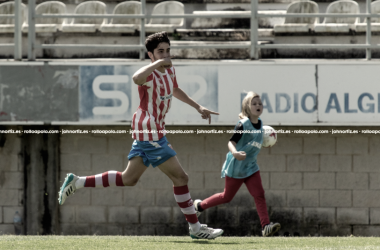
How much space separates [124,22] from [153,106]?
205 inches

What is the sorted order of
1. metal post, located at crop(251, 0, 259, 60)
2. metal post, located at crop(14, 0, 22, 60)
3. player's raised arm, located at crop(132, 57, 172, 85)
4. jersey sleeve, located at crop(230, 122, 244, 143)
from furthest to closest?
metal post, located at crop(14, 0, 22, 60) < metal post, located at crop(251, 0, 259, 60) < jersey sleeve, located at crop(230, 122, 244, 143) < player's raised arm, located at crop(132, 57, 172, 85)

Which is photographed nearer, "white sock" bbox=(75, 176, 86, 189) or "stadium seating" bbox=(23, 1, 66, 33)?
"white sock" bbox=(75, 176, 86, 189)

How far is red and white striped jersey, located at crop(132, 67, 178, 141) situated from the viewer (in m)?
4.81

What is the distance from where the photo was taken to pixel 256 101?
5781 mm

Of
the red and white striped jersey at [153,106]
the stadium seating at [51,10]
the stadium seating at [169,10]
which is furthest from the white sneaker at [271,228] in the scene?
the stadium seating at [51,10]

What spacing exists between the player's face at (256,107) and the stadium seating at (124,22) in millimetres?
3746

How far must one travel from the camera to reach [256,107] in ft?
18.9

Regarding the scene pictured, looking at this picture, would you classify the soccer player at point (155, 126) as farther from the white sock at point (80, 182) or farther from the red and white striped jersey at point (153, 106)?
the white sock at point (80, 182)

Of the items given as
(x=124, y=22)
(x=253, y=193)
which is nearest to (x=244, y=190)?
(x=253, y=193)

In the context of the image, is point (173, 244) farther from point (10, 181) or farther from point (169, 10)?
point (169, 10)

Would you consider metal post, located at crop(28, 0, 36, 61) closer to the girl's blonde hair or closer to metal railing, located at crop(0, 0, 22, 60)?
metal railing, located at crop(0, 0, 22, 60)

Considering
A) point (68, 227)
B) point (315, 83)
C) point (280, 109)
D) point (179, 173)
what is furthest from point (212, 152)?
point (179, 173)

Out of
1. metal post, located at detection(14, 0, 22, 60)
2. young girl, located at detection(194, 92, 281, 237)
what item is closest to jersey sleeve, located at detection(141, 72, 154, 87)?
young girl, located at detection(194, 92, 281, 237)

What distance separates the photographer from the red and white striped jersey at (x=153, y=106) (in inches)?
189
